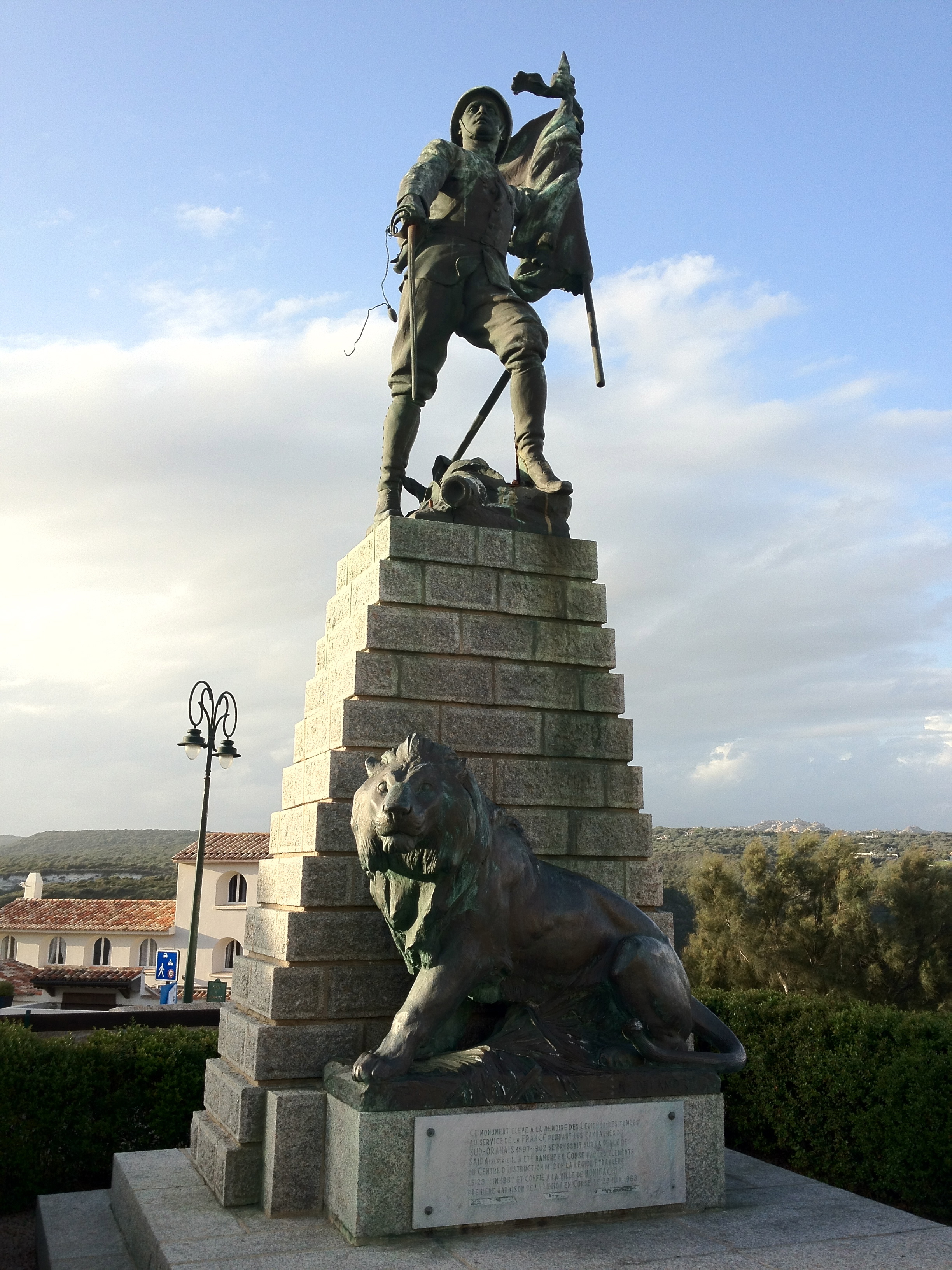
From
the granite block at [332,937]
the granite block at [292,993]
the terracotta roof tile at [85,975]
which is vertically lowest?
the terracotta roof tile at [85,975]

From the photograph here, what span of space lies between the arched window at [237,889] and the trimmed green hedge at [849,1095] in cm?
3718

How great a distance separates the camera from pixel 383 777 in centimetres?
404

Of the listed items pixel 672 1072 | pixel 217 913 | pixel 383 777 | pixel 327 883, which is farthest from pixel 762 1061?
pixel 217 913

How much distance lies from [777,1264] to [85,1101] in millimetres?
4594

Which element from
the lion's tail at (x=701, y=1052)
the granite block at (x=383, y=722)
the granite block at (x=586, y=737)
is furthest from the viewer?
the granite block at (x=586, y=737)

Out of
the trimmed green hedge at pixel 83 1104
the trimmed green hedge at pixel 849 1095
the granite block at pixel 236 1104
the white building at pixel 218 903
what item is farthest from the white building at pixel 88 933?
the granite block at pixel 236 1104

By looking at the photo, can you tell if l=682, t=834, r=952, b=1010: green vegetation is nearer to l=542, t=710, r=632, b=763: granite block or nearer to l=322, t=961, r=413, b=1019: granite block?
l=542, t=710, r=632, b=763: granite block

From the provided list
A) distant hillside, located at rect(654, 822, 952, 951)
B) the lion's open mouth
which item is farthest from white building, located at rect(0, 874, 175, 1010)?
the lion's open mouth

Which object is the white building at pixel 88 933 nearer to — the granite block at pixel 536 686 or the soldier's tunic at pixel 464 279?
the soldier's tunic at pixel 464 279

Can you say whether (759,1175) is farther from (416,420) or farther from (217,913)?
(217,913)

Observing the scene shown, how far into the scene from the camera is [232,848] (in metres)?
42.2

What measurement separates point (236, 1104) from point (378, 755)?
1787mm

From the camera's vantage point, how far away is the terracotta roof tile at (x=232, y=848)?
135 feet

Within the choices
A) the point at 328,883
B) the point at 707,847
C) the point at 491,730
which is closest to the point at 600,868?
the point at 491,730
